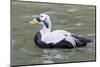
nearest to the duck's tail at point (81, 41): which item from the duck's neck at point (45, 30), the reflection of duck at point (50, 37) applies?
the reflection of duck at point (50, 37)

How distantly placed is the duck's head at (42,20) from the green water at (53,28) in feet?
0.14

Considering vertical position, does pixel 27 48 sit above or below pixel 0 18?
below

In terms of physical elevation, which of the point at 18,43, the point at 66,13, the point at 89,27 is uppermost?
the point at 66,13

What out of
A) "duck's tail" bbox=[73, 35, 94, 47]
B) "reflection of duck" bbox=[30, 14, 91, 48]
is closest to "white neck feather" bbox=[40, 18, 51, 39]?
"reflection of duck" bbox=[30, 14, 91, 48]

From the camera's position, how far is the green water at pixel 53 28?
2305 mm

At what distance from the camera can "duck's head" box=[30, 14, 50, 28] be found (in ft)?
7.80

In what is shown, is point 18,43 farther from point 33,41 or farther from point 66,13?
point 66,13

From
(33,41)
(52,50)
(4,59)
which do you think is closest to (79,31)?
(52,50)

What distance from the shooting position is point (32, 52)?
2.37 m

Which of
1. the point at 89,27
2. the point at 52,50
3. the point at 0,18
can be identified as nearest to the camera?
the point at 0,18

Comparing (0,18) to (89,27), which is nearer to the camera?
(0,18)

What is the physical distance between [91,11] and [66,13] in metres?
0.37

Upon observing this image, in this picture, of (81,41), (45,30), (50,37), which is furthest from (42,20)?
(81,41)

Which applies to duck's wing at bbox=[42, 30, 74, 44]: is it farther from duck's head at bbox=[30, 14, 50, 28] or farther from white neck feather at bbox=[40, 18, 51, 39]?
duck's head at bbox=[30, 14, 50, 28]
